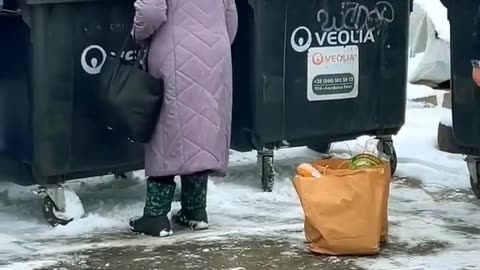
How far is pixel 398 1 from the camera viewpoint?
6.79 m

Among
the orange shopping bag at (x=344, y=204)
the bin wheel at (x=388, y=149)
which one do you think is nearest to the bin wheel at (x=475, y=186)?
the bin wheel at (x=388, y=149)

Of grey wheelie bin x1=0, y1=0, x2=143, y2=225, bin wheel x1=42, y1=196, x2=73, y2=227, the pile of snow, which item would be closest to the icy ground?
bin wheel x1=42, y1=196, x2=73, y2=227

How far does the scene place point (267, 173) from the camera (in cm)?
657

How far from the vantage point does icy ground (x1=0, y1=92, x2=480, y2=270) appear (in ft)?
17.1

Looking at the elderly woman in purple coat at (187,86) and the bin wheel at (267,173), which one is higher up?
the elderly woman in purple coat at (187,86)

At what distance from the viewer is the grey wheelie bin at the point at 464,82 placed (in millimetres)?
6211

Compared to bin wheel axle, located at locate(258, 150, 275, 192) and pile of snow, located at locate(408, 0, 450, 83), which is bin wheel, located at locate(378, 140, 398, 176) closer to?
bin wheel axle, located at locate(258, 150, 275, 192)

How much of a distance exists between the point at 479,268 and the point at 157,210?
5.34 ft

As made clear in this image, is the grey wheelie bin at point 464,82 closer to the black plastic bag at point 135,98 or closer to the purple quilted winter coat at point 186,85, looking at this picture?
the purple quilted winter coat at point 186,85

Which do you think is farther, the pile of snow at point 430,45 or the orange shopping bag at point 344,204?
the pile of snow at point 430,45

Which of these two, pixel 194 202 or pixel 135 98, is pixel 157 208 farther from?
pixel 135 98

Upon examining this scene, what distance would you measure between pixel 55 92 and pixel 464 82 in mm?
2306

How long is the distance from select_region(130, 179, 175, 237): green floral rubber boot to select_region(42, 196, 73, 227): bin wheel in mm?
468

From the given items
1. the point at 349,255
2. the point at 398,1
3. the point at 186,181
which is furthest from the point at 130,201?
the point at 398,1
